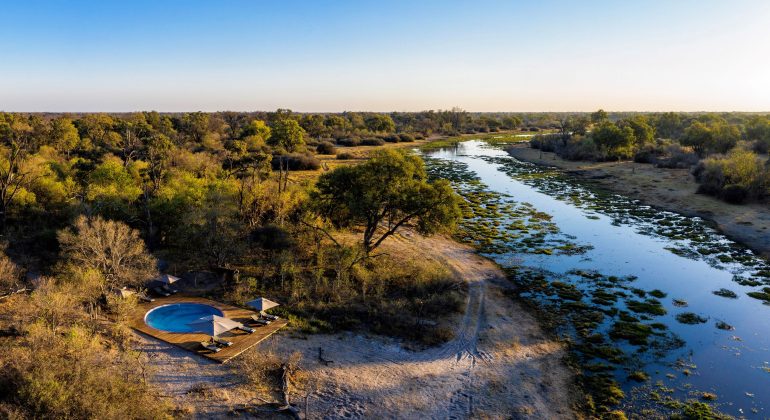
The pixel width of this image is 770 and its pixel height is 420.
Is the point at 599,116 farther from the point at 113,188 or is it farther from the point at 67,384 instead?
the point at 67,384

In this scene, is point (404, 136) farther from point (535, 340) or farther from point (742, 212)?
point (535, 340)

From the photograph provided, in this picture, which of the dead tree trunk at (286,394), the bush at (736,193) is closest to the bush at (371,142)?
the bush at (736,193)

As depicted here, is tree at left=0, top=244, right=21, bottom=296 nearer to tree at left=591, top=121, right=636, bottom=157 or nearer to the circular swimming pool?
the circular swimming pool

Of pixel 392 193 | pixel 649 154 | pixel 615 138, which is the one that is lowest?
pixel 649 154

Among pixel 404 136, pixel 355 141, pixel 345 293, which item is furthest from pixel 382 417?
pixel 404 136

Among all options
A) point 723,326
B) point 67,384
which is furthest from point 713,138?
point 67,384

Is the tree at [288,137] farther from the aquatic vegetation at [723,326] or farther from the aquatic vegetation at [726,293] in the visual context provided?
the aquatic vegetation at [723,326]
